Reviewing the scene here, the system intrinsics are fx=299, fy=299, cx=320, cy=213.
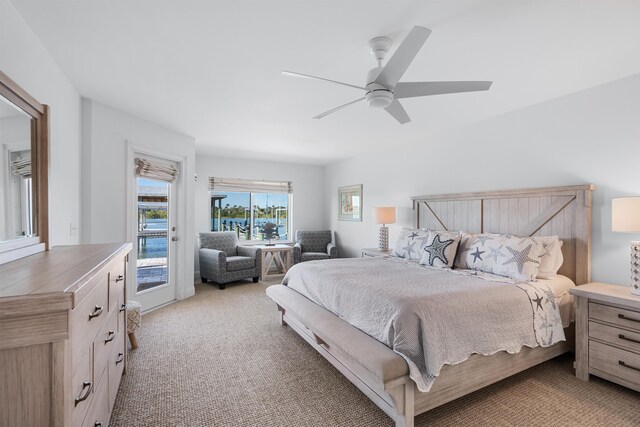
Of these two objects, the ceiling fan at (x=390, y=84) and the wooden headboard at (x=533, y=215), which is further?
the wooden headboard at (x=533, y=215)

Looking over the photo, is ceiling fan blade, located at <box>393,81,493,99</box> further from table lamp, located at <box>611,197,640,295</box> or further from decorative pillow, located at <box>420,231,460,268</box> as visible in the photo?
decorative pillow, located at <box>420,231,460,268</box>

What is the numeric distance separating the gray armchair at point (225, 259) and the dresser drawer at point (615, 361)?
4.47m

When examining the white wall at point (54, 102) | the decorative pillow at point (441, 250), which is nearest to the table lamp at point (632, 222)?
the decorative pillow at point (441, 250)

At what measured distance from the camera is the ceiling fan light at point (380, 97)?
1.93 meters

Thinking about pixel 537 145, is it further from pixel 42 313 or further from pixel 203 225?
pixel 203 225

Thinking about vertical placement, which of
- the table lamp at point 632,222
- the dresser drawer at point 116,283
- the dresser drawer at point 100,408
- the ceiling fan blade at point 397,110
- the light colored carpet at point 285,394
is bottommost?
the light colored carpet at point 285,394

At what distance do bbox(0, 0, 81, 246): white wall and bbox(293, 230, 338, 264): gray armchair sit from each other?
11.9 feet

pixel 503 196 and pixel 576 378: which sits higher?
pixel 503 196

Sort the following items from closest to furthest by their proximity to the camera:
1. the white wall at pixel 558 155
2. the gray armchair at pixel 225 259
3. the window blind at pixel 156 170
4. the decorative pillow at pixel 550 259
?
1. the white wall at pixel 558 155
2. the decorative pillow at pixel 550 259
3. the window blind at pixel 156 170
4. the gray armchair at pixel 225 259

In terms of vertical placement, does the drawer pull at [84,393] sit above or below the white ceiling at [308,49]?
below

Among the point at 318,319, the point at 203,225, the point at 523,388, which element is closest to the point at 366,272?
the point at 318,319

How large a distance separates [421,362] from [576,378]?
1.59 metres

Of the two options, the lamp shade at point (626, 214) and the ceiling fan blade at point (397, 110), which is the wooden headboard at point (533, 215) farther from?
the ceiling fan blade at point (397, 110)

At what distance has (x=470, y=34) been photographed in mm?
1889
